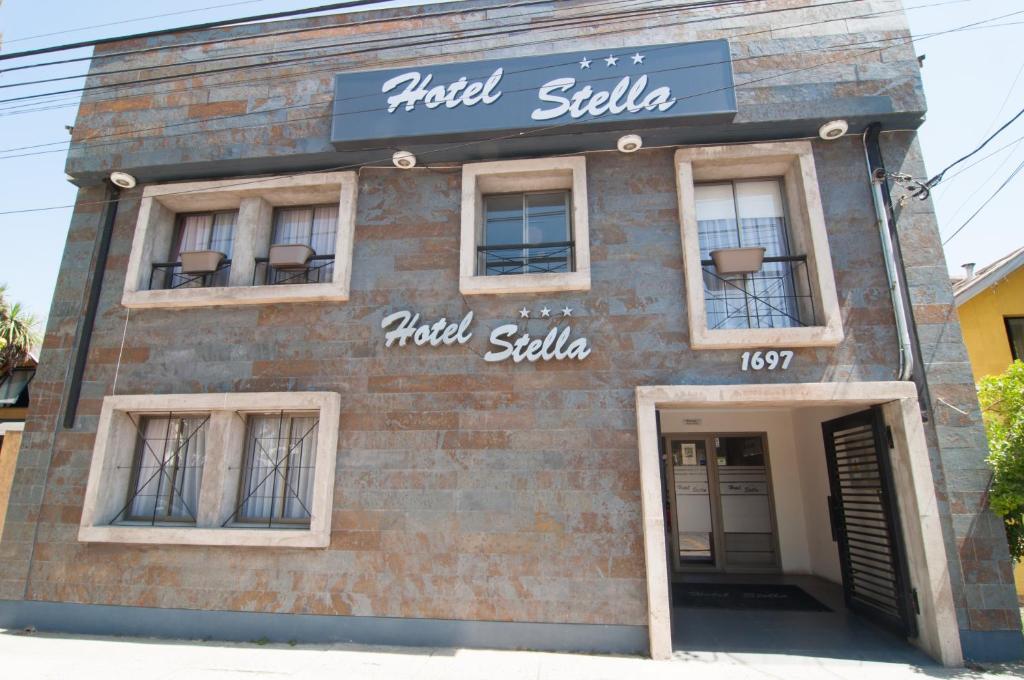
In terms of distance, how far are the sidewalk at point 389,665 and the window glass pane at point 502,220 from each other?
515 centimetres

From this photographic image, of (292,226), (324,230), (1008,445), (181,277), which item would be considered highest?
(292,226)

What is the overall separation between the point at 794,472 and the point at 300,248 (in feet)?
31.1

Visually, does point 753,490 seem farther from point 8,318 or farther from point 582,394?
point 8,318

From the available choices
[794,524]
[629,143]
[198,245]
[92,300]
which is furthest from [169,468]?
[794,524]

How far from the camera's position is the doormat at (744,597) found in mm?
7551

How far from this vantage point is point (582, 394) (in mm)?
6293

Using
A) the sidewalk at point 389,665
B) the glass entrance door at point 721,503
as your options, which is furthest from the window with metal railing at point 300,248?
the glass entrance door at point 721,503

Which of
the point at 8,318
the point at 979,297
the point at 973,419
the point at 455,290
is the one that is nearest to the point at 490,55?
the point at 455,290

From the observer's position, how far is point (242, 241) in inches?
294

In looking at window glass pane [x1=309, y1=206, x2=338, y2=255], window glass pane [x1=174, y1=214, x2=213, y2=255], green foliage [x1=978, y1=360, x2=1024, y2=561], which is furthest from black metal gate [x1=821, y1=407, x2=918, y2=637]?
window glass pane [x1=174, y1=214, x2=213, y2=255]

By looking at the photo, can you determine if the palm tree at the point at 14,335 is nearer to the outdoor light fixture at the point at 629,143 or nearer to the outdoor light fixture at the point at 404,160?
the outdoor light fixture at the point at 404,160

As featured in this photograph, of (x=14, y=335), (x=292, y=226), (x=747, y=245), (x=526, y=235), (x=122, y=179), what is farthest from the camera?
(x=14, y=335)

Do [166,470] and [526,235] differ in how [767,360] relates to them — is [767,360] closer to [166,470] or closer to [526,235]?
[526,235]

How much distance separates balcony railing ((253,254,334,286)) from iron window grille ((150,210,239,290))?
0.59m
